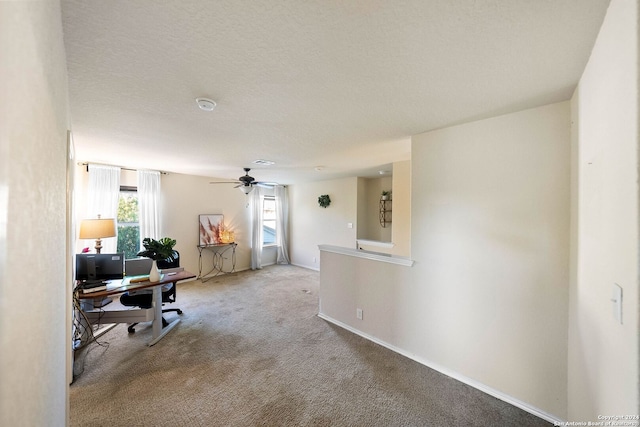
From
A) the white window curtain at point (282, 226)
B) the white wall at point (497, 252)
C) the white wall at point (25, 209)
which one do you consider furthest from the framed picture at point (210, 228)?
the white wall at point (25, 209)

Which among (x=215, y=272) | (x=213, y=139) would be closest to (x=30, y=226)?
(x=213, y=139)

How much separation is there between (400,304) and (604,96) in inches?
85.8

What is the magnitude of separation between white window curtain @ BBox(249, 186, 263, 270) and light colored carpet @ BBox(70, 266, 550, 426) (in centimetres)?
288

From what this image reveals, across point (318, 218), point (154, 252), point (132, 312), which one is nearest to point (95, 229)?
point (154, 252)

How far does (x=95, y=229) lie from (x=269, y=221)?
392cm

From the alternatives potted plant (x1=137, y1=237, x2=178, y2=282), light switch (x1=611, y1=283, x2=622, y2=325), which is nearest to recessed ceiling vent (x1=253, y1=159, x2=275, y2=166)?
potted plant (x1=137, y1=237, x2=178, y2=282)

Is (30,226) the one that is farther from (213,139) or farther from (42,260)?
(213,139)

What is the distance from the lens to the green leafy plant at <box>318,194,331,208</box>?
19.4ft

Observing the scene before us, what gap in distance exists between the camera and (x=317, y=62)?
4.31 feet

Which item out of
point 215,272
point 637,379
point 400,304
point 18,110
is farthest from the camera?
point 215,272

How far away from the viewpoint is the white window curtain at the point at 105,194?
3.83 metres

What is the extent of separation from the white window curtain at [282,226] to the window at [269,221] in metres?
0.12

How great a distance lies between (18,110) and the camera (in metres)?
0.49

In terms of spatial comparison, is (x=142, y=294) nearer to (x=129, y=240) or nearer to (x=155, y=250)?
(x=155, y=250)
